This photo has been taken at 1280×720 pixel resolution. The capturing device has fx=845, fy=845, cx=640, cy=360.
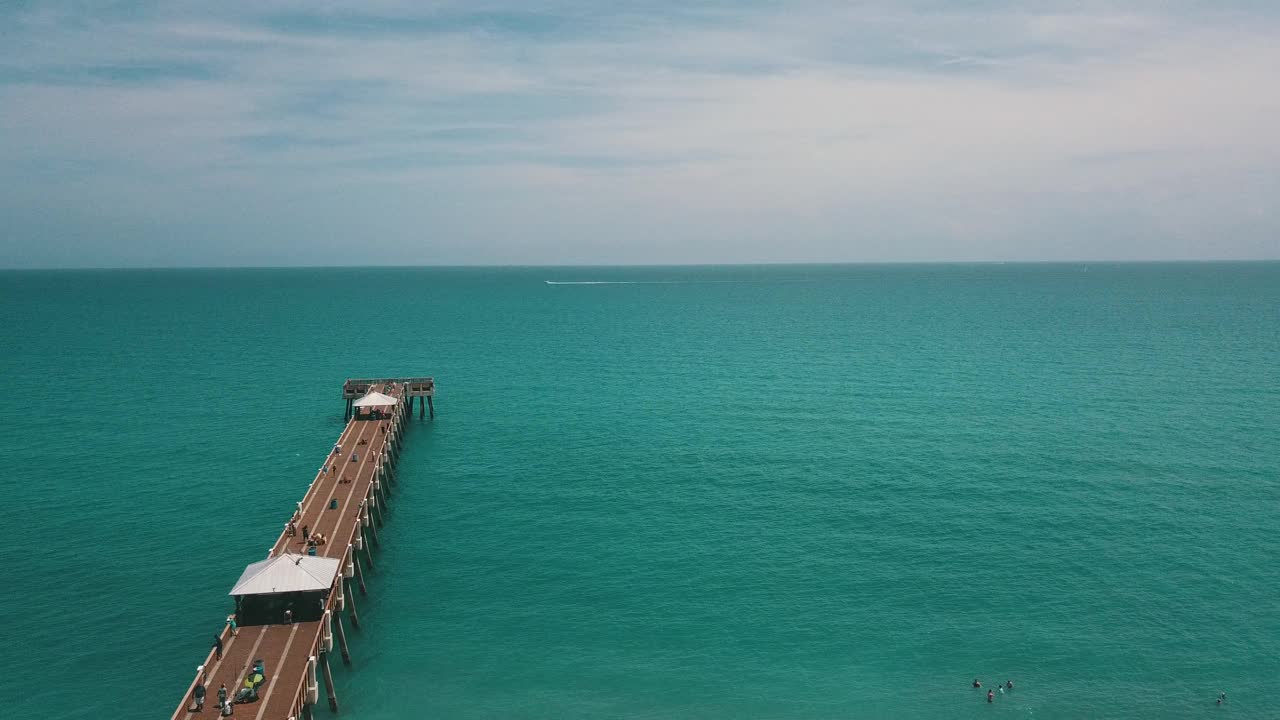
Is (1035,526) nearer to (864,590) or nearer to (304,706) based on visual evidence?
(864,590)

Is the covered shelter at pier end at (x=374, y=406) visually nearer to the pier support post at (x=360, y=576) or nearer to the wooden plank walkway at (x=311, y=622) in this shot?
the wooden plank walkway at (x=311, y=622)

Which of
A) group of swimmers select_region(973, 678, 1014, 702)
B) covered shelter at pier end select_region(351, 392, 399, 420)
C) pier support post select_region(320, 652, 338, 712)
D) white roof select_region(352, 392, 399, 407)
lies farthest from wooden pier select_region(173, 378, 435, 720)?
group of swimmers select_region(973, 678, 1014, 702)

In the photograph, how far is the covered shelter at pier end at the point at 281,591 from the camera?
3178cm

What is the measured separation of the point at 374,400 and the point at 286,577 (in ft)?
112

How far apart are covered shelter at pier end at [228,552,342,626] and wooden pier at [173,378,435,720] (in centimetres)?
4

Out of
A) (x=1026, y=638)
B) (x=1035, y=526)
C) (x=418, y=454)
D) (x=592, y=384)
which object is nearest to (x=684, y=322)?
(x=592, y=384)

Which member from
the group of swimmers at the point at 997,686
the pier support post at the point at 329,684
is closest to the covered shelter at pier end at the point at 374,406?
the pier support post at the point at 329,684

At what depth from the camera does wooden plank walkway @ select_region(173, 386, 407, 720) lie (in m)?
27.1

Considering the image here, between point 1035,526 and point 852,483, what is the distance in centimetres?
1107

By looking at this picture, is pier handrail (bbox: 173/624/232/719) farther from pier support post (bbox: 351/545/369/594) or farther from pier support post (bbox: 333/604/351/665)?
pier support post (bbox: 351/545/369/594)

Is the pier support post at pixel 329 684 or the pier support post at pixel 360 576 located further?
the pier support post at pixel 360 576

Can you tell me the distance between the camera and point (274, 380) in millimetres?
90125

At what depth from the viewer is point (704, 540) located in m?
44.3

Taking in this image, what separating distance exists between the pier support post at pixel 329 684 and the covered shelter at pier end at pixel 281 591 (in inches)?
79.4
